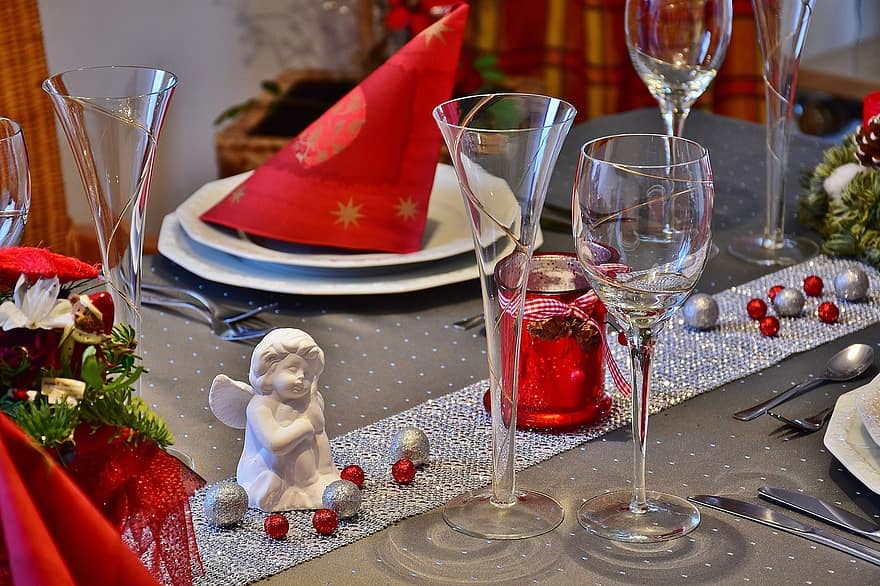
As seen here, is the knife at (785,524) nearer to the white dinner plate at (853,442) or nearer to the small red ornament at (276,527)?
the white dinner plate at (853,442)

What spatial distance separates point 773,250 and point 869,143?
145 mm

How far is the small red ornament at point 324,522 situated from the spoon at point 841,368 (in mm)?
349

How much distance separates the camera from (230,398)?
668 mm

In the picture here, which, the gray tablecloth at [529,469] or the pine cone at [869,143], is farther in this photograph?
the pine cone at [869,143]

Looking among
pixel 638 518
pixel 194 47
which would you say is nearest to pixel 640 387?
pixel 638 518

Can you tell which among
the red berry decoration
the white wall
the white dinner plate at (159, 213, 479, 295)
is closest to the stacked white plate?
the white dinner plate at (159, 213, 479, 295)

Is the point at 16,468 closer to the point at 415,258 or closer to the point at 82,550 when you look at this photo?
the point at 82,550

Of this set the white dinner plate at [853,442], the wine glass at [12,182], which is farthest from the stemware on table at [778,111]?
the wine glass at [12,182]

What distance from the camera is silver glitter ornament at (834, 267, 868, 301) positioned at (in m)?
0.99

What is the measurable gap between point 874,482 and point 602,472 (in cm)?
17

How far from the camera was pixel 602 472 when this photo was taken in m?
0.72

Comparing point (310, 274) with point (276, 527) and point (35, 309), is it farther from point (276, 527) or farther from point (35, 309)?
Answer: point (35, 309)

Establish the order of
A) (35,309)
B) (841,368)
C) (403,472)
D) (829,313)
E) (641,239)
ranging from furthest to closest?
(829,313) < (841,368) < (403,472) < (641,239) < (35,309)

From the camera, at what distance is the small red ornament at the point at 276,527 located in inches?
25.2
